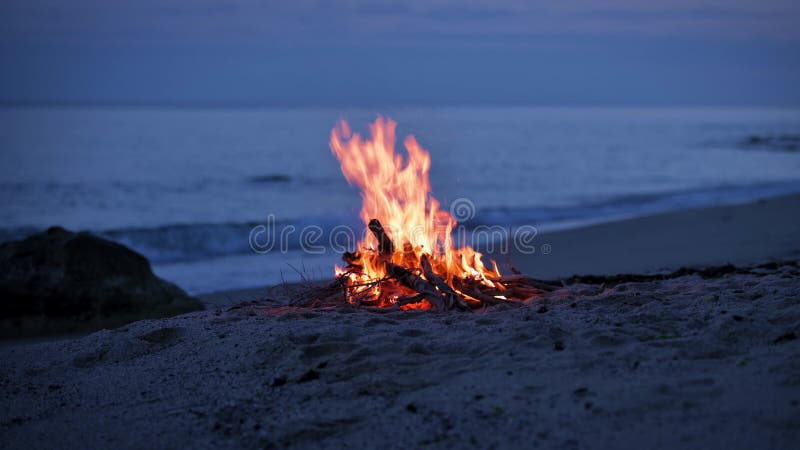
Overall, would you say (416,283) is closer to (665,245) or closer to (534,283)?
(534,283)

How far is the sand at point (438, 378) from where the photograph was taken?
3.39 m

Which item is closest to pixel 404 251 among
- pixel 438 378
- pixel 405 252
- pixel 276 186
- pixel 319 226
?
pixel 405 252

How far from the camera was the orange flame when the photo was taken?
21.2 feet

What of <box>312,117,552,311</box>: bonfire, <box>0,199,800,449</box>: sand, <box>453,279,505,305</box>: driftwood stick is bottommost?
<box>0,199,800,449</box>: sand

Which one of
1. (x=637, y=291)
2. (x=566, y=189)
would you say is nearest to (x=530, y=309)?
(x=637, y=291)

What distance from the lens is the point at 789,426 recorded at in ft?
10.3

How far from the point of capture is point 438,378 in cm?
409

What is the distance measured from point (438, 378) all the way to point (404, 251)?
247 centimetres

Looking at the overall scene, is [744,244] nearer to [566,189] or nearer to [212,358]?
[212,358]

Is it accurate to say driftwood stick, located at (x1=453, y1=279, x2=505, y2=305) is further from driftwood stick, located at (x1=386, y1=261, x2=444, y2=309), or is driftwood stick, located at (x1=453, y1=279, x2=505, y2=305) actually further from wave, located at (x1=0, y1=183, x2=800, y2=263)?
wave, located at (x1=0, y1=183, x2=800, y2=263)

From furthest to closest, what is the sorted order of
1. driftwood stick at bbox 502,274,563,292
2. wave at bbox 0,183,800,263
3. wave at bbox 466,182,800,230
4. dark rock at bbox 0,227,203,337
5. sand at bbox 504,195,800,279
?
wave at bbox 466,182,800,230 → wave at bbox 0,183,800,263 → sand at bbox 504,195,800,279 → dark rock at bbox 0,227,203,337 → driftwood stick at bbox 502,274,563,292

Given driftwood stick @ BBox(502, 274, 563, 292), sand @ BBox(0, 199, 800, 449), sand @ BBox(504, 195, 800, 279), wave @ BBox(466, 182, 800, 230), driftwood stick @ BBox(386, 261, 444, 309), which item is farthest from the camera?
wave @ BBox(466, 182, 800, 230)

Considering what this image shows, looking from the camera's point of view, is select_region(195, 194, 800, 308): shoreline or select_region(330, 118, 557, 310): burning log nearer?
select_region(330, 118, 557, 310): burning log

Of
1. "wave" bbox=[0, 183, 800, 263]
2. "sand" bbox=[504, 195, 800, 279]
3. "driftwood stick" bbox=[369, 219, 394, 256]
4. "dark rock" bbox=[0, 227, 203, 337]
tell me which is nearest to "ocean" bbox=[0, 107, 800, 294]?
"wave" bbox=[0, 183, 800, 263]
